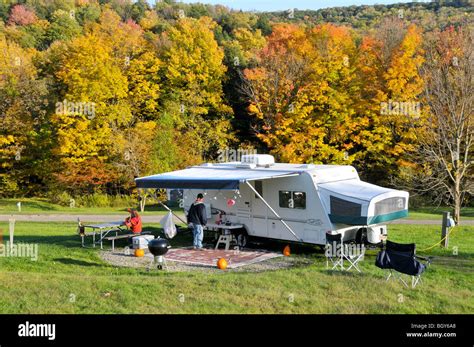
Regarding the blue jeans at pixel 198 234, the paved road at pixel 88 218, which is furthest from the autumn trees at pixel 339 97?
the blue jeans at pixel 198 234

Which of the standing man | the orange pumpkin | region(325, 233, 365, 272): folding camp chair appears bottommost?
the orange pumpkin

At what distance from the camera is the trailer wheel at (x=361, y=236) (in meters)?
16.4

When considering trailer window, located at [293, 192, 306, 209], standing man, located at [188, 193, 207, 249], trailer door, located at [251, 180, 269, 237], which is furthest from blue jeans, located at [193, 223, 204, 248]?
trailer window, located at [293, 192, 306, 209]

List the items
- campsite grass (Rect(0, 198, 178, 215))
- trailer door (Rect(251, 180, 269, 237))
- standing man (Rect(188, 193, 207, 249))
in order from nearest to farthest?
standing man (Rect(188, 193, 207, 249)) → trailer door (Rect(251, 180, 269, 237)) → campsite grass (Rect(0, 198, 178, 215))

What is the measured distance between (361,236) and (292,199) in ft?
8.02

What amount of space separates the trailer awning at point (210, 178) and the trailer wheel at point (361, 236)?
2680 mm

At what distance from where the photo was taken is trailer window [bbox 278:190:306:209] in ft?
55.0

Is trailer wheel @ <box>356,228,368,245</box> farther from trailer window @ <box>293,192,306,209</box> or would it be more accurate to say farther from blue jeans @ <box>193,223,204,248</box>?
blue jeans @ <box>193,223,204,248</box>

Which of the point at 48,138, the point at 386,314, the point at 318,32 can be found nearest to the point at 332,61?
the point at 318,32

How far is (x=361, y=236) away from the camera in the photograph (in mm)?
16391

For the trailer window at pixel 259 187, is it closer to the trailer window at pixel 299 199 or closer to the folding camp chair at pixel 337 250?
the trailer window at pixel 299 199

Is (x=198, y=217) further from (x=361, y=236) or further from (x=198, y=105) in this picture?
(x=198, y=105)

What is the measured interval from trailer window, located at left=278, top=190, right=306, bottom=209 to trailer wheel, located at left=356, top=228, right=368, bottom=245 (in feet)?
6.17

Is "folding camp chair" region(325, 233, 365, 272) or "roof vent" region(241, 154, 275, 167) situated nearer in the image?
"folding camp chair" region(325, 233, 365, 272)
